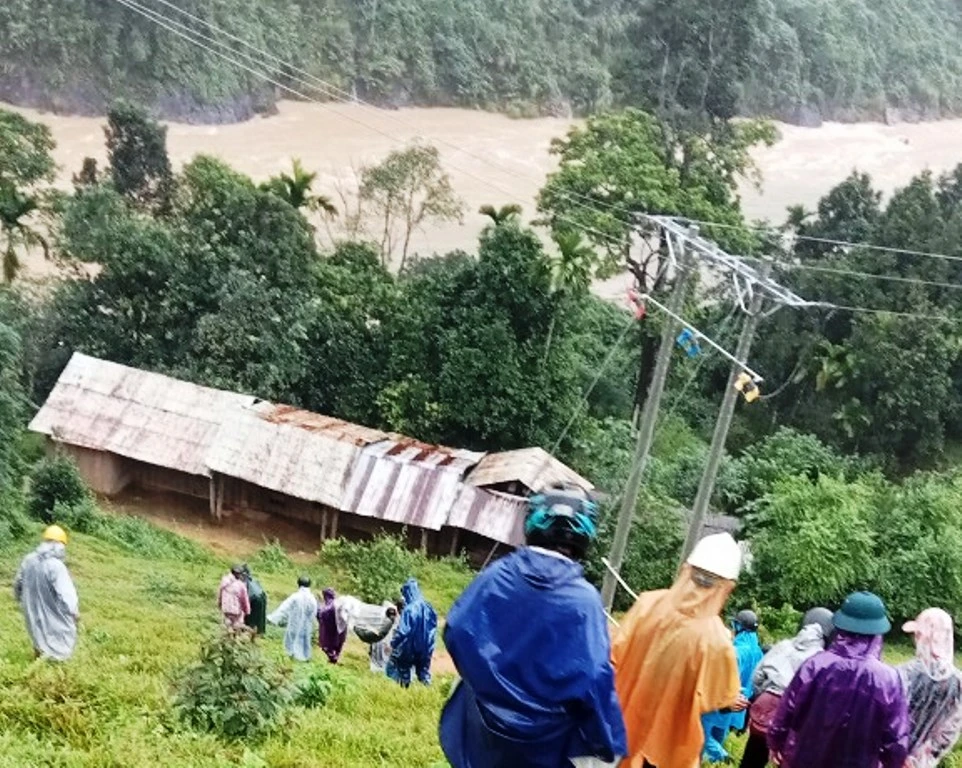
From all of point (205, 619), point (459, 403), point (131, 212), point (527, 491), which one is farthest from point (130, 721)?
point (131, 212)

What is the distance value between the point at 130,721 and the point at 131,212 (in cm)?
2128

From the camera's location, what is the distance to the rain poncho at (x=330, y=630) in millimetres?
10820

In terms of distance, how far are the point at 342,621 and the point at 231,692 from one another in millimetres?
5235

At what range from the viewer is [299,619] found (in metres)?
10.4

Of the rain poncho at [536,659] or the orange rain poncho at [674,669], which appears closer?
the rain poncho at [536,659]

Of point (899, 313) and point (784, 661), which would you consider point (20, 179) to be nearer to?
point (899, 313)

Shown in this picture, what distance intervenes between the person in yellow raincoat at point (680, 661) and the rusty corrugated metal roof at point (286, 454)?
17041mm

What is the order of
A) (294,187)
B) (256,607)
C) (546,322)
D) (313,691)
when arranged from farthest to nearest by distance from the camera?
(294,187)
(546,322)
(256,607)
(313,691)

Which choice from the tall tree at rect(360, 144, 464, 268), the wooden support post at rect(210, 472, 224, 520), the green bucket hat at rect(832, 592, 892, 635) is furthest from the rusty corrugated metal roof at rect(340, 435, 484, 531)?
the green bucket hat at rect(832, 592, 892, 635)

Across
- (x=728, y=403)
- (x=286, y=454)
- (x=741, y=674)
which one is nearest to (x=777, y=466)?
(x=286, y=454)

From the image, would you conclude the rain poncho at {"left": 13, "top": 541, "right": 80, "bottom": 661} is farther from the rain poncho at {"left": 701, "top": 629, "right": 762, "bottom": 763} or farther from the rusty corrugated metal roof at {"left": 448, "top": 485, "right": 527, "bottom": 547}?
the rusty corrugated metal roof at {"left": 448, "top": 485, "right": 527, "bottom": 547}

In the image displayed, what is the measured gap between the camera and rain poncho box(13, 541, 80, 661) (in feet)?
25.1

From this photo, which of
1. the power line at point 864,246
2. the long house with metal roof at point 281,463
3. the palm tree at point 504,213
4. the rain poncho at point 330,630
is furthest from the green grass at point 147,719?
the power line at point 864,246

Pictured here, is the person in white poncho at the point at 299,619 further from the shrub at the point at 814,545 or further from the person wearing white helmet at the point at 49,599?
the shrub at the point at 814,545
